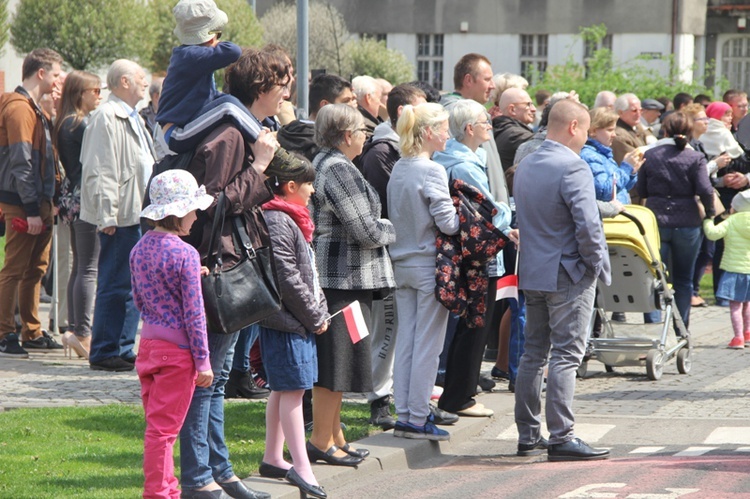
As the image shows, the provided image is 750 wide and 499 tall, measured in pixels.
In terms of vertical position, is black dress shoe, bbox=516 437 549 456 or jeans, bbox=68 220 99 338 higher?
jeans, bbox=68 220 99 338

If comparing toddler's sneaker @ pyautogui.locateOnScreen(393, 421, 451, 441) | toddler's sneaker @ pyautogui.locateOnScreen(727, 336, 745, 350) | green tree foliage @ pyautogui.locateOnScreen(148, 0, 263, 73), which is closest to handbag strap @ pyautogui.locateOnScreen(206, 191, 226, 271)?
toddler's sneaker @ pyautogui.locateOnScreen(393, 421, 451, 441)

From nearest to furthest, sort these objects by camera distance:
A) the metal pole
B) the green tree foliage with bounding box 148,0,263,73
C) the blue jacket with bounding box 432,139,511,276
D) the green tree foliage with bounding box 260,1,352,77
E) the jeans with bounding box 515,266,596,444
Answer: the jeans with bounding box 515,266,596,444 → the blue jacket with bounding box 432,139,511,276 → the metal pole → the green tree foliage with bounding box 148,0,263,73 → the green tree foliage with bounding box 260,1,352,77

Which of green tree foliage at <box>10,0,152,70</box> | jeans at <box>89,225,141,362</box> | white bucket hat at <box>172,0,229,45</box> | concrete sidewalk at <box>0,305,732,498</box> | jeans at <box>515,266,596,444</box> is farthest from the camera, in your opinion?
green tree foliage at <box>10,0,152,70</box>

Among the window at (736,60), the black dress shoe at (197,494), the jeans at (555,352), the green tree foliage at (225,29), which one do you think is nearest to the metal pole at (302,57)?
the jeans at (555,352)

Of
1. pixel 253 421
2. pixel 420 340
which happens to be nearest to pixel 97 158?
pixel 253 421

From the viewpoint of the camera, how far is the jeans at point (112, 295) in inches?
414

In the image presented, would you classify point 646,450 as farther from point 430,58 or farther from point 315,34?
point 430,58

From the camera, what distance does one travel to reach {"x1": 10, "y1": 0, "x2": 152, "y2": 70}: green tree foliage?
30547mm

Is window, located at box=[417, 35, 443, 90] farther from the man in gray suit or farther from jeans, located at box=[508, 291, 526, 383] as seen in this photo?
the man in gray suit

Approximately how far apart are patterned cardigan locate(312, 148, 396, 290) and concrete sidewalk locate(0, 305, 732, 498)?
1.06 meters

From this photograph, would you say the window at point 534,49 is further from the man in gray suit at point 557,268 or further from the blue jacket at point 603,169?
the man in gray suit at point 557,268

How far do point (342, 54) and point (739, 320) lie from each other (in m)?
32.8

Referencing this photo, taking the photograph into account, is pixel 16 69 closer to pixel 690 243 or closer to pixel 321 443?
pixel 690 243

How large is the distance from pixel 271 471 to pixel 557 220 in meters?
2.38
